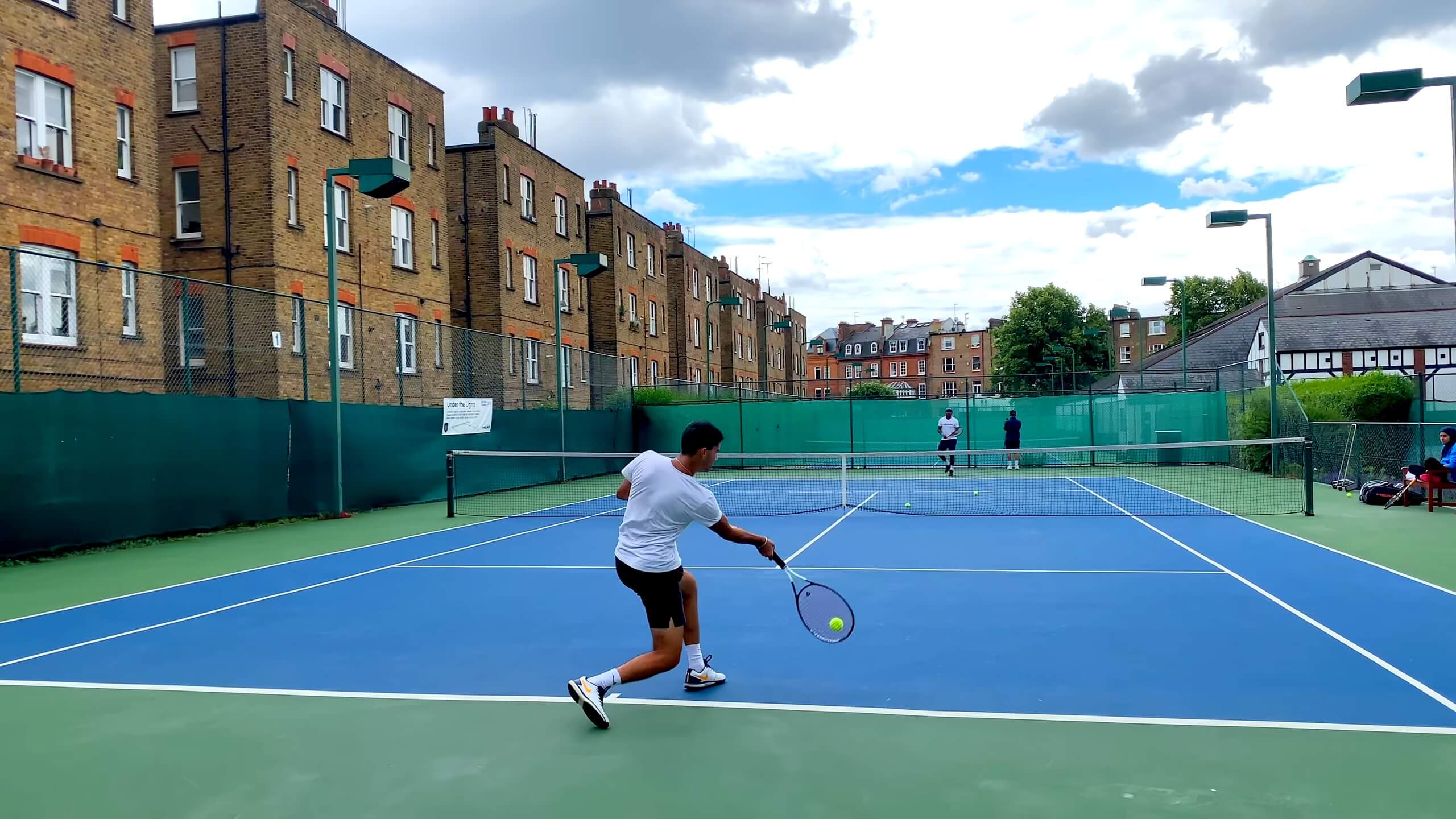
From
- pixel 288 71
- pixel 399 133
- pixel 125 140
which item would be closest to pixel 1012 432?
pixel 399 133

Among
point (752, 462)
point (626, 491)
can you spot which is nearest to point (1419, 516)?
point (626, 491)

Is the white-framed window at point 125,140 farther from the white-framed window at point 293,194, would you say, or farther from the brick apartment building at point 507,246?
the brick apartment building at point 507,246

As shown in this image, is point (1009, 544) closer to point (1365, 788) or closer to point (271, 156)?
Result: point (1365, 788)

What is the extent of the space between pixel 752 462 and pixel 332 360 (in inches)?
640

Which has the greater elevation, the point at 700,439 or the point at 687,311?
the point at 687,311

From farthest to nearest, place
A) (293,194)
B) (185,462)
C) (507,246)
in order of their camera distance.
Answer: (507,246) → (293,194) → (185,462)

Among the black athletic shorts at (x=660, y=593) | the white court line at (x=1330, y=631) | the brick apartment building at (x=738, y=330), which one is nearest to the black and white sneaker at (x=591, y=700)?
the black athletic shorts at (x=660, y=593)

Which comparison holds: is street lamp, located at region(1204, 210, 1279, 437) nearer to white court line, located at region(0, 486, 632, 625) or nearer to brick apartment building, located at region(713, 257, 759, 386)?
white court line, located at region(0, 486, 632, 625)

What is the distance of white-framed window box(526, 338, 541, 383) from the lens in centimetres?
3147

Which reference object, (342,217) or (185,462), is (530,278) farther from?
(185,462)

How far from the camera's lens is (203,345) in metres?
16.2

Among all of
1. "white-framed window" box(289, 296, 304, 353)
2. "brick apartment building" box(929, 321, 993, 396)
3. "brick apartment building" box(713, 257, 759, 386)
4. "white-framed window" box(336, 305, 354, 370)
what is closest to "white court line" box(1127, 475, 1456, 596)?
"white-framed window" box(289, 296, 304, 353)

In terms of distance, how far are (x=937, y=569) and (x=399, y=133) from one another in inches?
875

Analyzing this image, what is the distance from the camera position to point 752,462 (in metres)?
→ 31.2
